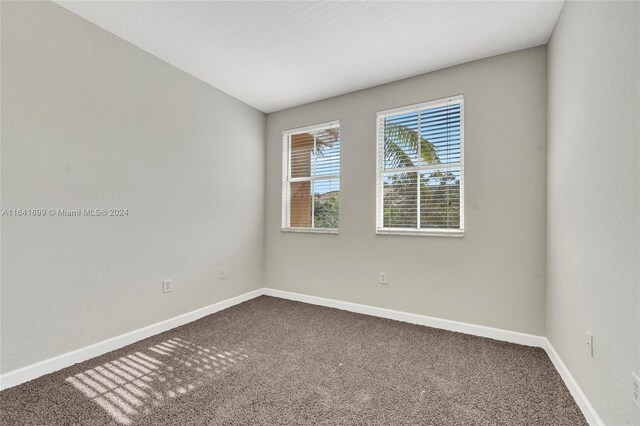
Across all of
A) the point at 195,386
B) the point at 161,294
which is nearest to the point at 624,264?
the point at 195,386

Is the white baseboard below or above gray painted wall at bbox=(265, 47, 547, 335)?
below

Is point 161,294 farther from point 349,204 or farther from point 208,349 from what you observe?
point 349,204

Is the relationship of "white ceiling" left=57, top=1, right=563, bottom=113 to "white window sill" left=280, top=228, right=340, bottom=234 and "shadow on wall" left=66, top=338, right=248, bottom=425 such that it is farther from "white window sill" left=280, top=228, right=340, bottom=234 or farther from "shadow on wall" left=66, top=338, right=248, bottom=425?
"shadow on wall" left=66, top=338, right=248, bottom=425

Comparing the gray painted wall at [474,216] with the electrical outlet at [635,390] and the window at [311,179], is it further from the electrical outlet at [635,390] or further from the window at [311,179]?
the electrical outlet at [635,390]

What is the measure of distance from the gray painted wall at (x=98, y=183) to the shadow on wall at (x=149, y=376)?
372mm

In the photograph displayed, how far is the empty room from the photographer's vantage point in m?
1.54

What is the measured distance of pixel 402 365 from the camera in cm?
208

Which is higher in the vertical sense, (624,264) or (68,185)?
(68,185)

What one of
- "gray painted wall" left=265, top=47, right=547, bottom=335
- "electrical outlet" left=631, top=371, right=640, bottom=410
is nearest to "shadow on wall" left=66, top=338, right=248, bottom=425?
"gray painted wall" left=265, top=47, right=547, bottom=335

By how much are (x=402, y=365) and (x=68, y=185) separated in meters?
2.74

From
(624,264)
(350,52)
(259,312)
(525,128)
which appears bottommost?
(259,312)

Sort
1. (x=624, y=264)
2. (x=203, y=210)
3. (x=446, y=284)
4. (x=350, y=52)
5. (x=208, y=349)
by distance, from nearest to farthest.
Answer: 1. (x=624, y=264)
2. (x=208, y=349)
3. (x=350, y=52)
4. (x=446, y=284)
5. (x=203, y=210)

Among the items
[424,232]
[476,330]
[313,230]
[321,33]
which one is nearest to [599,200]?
[424,232]

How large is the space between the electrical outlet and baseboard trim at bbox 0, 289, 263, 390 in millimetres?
3117
